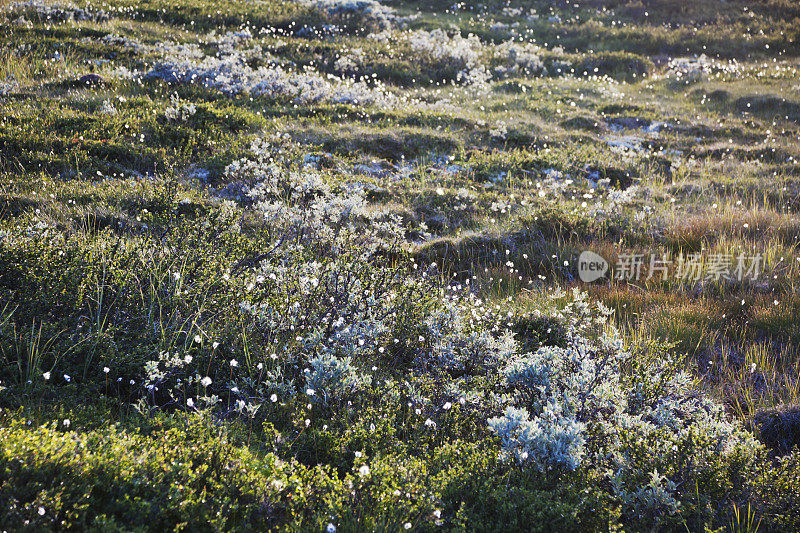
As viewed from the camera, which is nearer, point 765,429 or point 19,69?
point 765,429

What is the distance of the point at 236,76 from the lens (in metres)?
12.6

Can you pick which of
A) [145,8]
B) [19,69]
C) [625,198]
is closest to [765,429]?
[625,198]

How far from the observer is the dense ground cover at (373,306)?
2.84 meters

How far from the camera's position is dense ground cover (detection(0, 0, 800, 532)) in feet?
9.31

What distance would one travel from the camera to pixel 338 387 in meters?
3.63

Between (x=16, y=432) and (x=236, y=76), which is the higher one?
(x=236, y=76)

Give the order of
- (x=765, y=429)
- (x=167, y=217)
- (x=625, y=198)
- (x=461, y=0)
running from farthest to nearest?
(x=461, y=0) → (x=625, y=198) → (x=167, y=217) → (x=765, y=429)

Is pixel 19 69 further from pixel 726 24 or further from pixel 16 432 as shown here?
pixel 726 24

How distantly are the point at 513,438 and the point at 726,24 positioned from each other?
28.8 meters

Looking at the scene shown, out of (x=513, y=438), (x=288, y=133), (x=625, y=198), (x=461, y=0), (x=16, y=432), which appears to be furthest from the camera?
(x=461, y=0)

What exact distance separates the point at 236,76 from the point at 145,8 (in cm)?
864

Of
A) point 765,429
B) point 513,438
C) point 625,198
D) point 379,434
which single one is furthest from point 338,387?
point 625,198

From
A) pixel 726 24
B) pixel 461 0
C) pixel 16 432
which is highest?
pixel 461 0

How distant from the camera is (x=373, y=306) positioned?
4.62 meters
